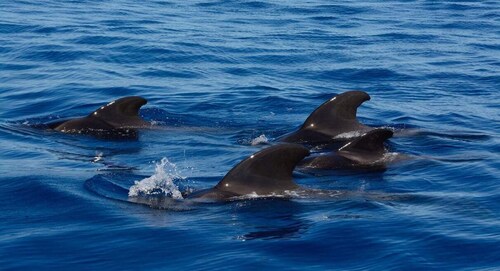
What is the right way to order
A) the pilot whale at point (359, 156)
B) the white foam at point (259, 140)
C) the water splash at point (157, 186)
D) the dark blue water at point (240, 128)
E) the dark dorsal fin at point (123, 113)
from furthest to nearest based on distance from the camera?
the dark dorsal fin at point (123, 113), the white foam at point (259, 140), the pilot whale at point (359, 156), the water splash at point (157, 186), the dark blue water at point (240, 128)

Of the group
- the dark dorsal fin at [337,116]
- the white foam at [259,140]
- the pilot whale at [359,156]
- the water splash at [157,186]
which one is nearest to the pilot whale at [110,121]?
the white foam at [259,140]

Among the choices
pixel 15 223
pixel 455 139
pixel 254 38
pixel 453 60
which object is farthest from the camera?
pixel 254 38

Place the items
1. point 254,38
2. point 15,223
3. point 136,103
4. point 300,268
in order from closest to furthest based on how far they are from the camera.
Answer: point 300,268 → point 15,223 → point 136,103 → point 254,38

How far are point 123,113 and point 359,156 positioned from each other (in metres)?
5.13

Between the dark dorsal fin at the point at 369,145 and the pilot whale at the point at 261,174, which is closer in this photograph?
the pilot whale at the point at 261,174

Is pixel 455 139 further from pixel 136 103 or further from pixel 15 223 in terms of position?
pixel 15 223

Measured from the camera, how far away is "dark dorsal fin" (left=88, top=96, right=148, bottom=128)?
19.6 meters

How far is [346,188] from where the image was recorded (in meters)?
14.8

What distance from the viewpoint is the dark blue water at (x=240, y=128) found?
12055mm

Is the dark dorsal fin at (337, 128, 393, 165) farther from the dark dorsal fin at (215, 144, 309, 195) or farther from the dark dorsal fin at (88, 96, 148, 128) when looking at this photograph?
the dark dorsal fin at (88, 96, 148, 128)

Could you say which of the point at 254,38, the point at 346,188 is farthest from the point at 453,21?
the point at 346,188

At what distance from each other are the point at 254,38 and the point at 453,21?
7513 mm

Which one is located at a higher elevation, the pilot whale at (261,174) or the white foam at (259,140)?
the pilot whale at (261,174)

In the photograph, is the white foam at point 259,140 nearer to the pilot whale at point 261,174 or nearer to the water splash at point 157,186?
the water splash at point 157,186
